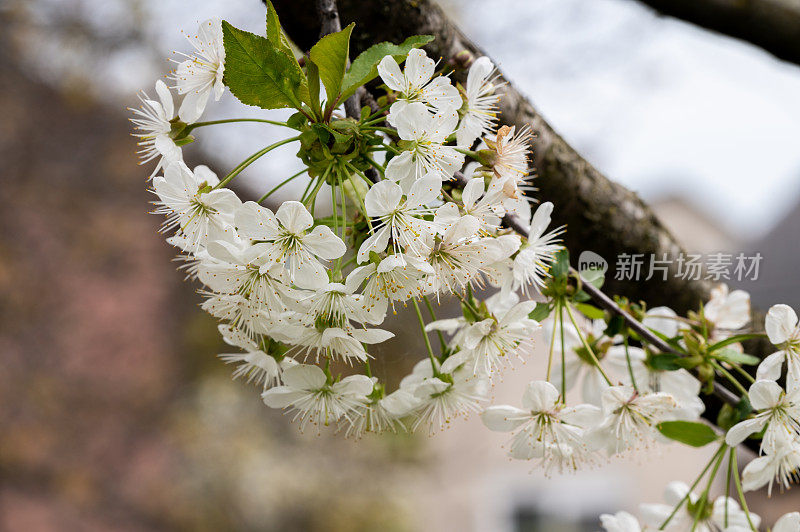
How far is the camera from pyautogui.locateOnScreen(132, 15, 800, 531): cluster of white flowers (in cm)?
42

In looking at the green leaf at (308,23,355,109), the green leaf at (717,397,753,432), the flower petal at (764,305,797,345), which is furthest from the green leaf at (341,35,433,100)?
the green leaf at (717,397,753,432)

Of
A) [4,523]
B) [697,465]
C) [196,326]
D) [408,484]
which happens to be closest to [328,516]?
[408,484]

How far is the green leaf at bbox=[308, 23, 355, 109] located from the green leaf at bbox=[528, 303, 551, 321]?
0.24 metres

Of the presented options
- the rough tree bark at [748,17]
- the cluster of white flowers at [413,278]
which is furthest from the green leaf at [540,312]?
the rough tree bark at [748,17]

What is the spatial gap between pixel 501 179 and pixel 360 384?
18 centimetres

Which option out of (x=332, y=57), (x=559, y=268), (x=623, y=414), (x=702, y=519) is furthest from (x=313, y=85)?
(x=702, y=519)

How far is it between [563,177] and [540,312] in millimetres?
208

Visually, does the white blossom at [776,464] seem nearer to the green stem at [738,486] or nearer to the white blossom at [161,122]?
the green stem at [738,486]

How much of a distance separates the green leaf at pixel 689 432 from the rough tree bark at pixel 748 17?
523 millimetres

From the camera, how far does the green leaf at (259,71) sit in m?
0.42

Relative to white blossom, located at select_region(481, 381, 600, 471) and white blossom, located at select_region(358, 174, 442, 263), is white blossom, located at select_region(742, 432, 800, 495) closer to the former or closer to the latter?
white blossom, located at select_region(481, 381, 600, 471)

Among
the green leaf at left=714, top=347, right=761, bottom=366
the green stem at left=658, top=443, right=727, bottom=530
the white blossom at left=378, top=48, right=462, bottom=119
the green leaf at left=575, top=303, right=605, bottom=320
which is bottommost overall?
the green stem at left=658, top=443, right=727, bottom=530

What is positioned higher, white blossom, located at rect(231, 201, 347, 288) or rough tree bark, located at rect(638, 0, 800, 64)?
white blossom, located at rect(231, 201, 347, 288)

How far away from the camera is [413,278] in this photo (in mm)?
408
